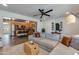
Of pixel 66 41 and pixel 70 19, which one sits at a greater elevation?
pixel 70 19

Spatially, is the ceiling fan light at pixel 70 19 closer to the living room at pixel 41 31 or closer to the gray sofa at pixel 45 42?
the living room at pixel 41 31

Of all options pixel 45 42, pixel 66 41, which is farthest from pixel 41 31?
pixel 66 41

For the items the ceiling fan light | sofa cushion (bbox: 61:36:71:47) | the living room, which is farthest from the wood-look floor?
the ceiling fan light

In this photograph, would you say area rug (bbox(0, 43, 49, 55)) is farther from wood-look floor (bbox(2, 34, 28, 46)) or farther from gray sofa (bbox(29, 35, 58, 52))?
gray sofa (bbox(29, 35, 58, 52))

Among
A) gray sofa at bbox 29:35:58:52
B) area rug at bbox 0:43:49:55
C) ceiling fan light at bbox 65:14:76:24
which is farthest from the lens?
gray sofa at bbox 29:35:58:52

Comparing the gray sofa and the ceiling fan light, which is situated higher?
the ceiling fan light

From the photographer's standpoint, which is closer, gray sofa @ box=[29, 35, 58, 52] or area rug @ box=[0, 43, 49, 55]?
area rug @ box=[0, 43, 49, 55]

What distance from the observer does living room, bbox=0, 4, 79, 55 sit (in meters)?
1.53

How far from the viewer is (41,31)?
66.1 inches

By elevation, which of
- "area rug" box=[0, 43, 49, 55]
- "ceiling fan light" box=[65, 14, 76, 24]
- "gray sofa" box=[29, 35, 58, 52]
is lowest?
"area rug" box=[0, 43, 49, 55]

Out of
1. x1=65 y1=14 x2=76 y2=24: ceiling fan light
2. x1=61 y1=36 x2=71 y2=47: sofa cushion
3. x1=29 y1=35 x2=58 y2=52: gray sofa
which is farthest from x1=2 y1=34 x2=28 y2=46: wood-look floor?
x1=65 y1=14 x2=76 y2=24: ceiling fan light

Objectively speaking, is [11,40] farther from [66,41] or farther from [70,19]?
[70,19]

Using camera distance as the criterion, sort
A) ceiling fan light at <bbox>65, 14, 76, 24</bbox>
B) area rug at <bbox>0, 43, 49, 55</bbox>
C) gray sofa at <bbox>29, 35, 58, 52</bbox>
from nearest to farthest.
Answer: area rug at <bbox>0, 43, 49, 55</bbox> < ceiling fan light at <bbox>65, 14, 76, 24</bbox> < gray sofa at <bbox>29, 35, 58, 52</bbox>

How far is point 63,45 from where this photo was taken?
1681mm
